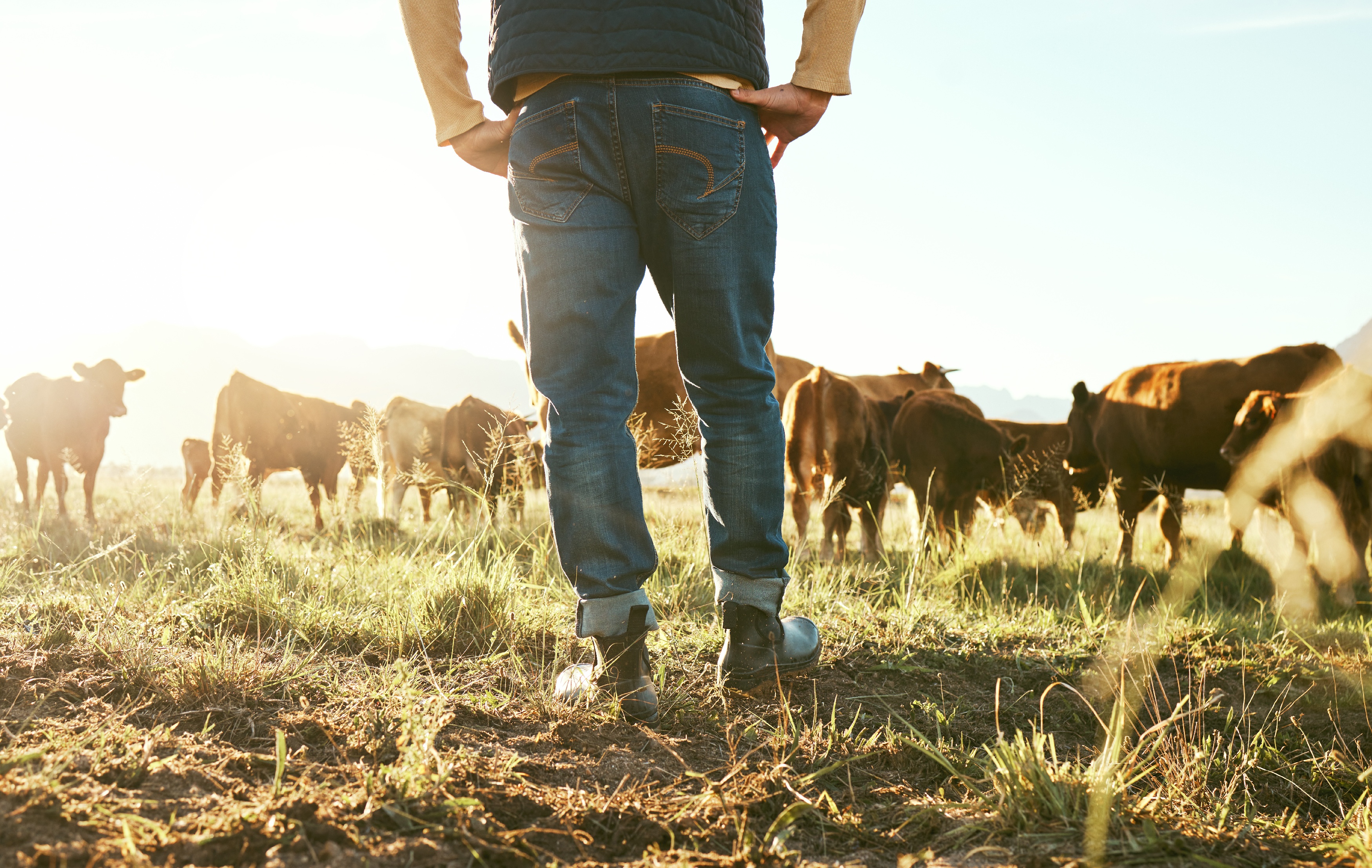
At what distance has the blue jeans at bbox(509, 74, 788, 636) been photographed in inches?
76.4

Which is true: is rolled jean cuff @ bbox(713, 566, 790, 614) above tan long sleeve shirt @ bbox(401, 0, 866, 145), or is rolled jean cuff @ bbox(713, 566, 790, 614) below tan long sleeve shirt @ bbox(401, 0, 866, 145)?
below

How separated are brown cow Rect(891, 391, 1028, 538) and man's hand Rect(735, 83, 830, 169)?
459 centimetres

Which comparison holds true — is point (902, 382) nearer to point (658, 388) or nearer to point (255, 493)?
point (658, 388)

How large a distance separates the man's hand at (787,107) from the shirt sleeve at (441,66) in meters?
0.10

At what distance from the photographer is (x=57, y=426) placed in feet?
30.9

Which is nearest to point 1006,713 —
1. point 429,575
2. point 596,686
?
point 596,686

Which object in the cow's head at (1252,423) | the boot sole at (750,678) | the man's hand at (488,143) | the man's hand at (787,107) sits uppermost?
the man's hand at (787,107)

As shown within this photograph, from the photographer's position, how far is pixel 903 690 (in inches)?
87.8

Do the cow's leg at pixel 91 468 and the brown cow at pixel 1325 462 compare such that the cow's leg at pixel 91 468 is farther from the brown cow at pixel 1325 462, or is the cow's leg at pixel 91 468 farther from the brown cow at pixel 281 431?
the brown cow at pixel 1325 462

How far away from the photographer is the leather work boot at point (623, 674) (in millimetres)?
1874

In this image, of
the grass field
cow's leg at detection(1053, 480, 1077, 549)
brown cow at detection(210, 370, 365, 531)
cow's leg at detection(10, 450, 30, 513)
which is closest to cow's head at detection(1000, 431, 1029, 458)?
cow's leg at detection(1053, 480, 1077, 549)

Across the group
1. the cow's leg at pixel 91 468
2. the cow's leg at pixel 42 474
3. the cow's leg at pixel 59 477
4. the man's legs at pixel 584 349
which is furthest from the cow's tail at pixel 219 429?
the man's legs at pixel 584 349

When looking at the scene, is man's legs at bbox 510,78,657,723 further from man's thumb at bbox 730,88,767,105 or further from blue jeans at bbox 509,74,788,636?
man's thumb at bbox 730,88,767,105

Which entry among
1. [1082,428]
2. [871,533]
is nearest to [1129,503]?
[1082,428]
